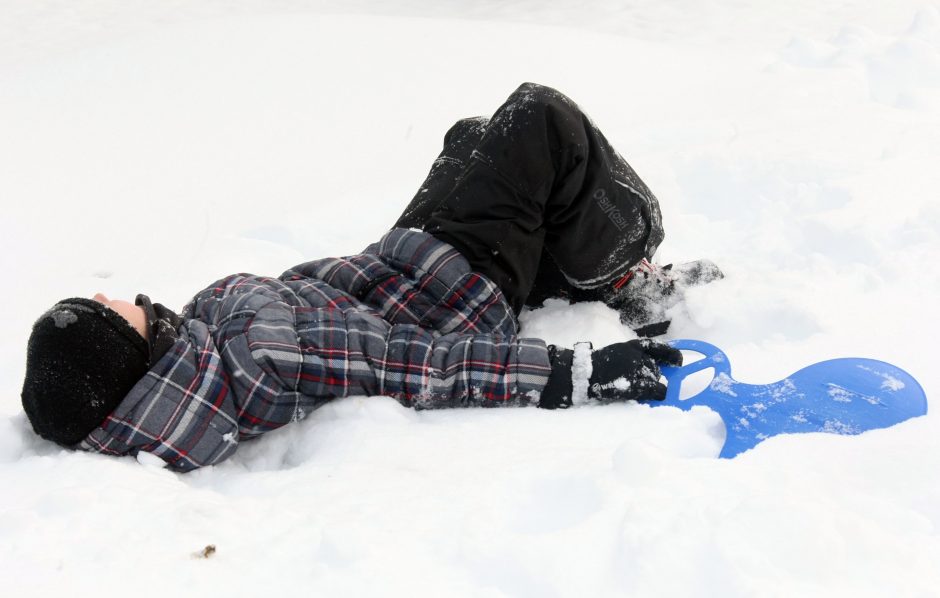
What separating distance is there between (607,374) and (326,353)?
0.47 meters

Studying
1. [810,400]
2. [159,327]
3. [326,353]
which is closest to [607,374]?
[810,400]

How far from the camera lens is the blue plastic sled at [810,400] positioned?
112cm

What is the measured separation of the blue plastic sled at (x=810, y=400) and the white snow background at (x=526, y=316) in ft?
0.12

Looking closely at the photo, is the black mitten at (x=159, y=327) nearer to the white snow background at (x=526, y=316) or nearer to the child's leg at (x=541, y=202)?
the white snow background at (x=526, y=316)

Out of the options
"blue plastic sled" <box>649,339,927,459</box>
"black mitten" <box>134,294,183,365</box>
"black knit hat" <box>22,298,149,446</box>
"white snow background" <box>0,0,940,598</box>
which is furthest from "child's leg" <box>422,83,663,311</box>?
"black knit hat" <box>22,298,149,446</box>

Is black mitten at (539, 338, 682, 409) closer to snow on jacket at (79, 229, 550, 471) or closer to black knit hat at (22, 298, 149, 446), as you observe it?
snow on jacket at (79, 229, 550, 471)

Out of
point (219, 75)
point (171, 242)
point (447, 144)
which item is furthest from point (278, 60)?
point (447, 144)

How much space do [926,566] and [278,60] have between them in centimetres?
302

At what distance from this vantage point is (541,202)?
4.67ft

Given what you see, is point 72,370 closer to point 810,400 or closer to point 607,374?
point 607,374

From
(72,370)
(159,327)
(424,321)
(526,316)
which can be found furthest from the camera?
(526,316)

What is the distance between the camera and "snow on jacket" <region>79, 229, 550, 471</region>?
1142mm

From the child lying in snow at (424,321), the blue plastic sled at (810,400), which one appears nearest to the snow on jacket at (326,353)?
the child lying in snow at (424,321)

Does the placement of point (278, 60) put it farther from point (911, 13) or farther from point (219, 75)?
point (911, 13)
